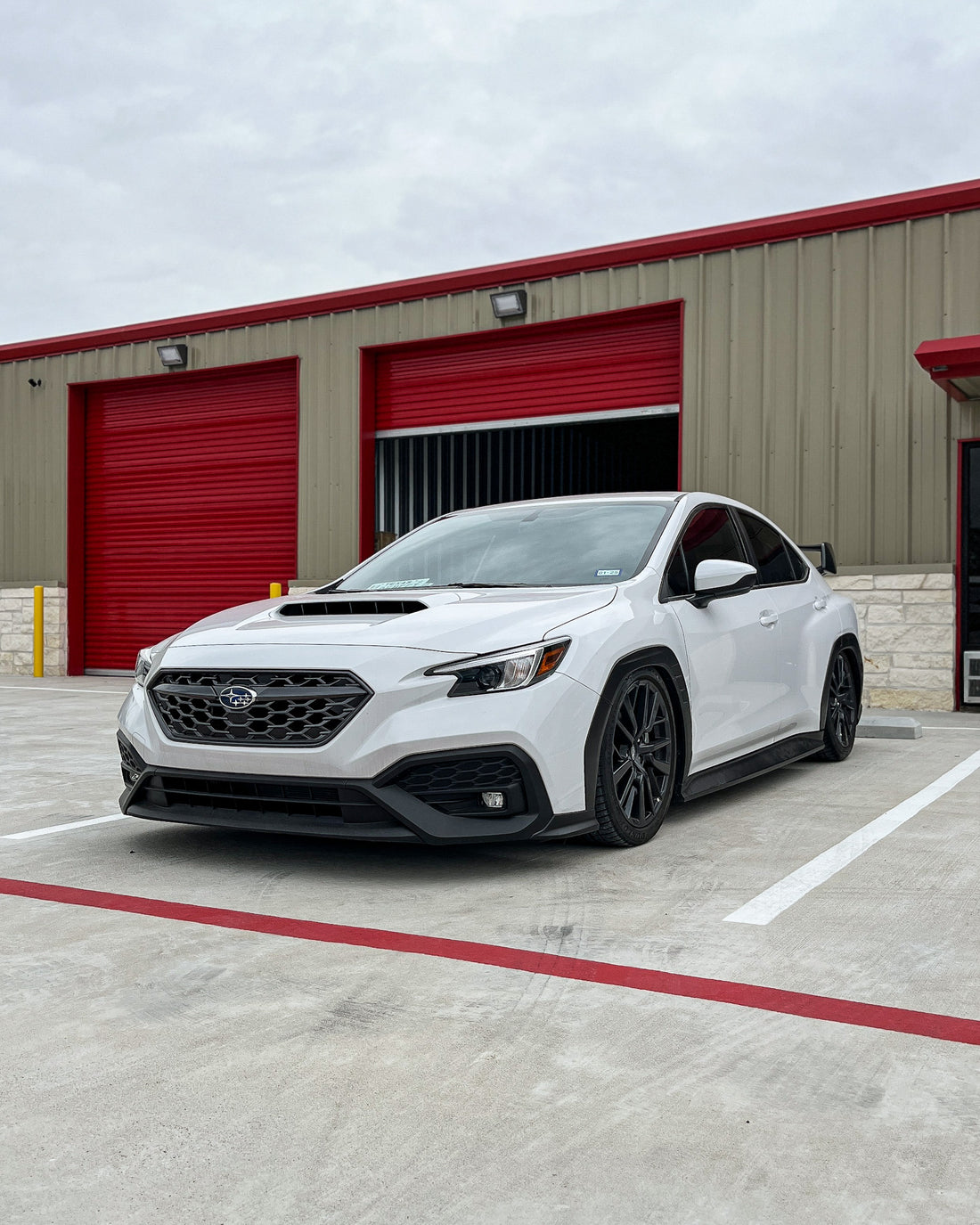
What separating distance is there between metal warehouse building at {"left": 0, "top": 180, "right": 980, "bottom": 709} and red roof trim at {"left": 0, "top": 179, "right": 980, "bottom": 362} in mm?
31

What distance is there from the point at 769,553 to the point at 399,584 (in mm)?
2168

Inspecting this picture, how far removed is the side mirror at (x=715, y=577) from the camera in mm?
5312

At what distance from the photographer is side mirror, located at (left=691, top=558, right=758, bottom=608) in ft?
17.4

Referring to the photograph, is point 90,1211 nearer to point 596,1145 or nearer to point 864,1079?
point 596,1145

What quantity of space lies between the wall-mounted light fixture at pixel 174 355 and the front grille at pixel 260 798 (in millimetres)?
13061

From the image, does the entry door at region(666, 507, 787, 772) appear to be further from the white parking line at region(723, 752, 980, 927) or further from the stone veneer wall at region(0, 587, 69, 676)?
the stone veneer wall at region(0, 587, 69, 676)

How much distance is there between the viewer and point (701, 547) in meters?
5.84

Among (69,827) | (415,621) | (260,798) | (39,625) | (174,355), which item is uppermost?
(174,355)

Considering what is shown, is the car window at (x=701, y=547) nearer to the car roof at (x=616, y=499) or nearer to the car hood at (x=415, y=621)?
the car roof at (x=616, y=499)

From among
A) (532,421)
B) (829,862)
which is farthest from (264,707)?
(532,421)

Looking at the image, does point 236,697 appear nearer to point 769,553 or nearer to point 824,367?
point 769,553

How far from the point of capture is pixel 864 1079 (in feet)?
8.45

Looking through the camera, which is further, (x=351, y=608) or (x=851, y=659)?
(x=851, y=659)

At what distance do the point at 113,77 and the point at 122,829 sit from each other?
3060 centimetres
